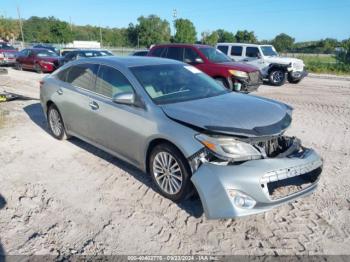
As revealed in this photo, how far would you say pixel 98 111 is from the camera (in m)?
4.64

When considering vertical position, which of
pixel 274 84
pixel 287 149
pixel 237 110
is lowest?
pixel 274 84

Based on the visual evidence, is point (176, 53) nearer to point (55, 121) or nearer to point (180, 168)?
point (55, 121)

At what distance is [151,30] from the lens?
252 feet

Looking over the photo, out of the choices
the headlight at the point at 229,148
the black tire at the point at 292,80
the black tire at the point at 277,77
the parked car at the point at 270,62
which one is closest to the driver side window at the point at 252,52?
the parked car at the point at 270,62

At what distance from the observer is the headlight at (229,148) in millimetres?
3232

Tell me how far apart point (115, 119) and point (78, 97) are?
113 centimetres

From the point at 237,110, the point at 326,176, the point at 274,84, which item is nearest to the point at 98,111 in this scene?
the point at 237,110

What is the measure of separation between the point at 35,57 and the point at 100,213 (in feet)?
57.7

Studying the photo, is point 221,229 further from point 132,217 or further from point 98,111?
point 98,111

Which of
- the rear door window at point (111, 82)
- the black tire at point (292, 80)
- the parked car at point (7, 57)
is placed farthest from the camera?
the parked car at point (7, 57)

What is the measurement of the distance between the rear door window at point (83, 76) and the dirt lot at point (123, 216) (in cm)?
117

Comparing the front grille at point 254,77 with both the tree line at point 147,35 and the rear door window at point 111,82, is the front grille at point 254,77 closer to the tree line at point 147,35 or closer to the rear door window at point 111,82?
the rear door window at point 111,82

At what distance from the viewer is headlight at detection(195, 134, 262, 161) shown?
10.6ft

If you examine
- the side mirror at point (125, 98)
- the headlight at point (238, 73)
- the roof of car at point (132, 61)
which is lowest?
the headlight at point (238, 73)
